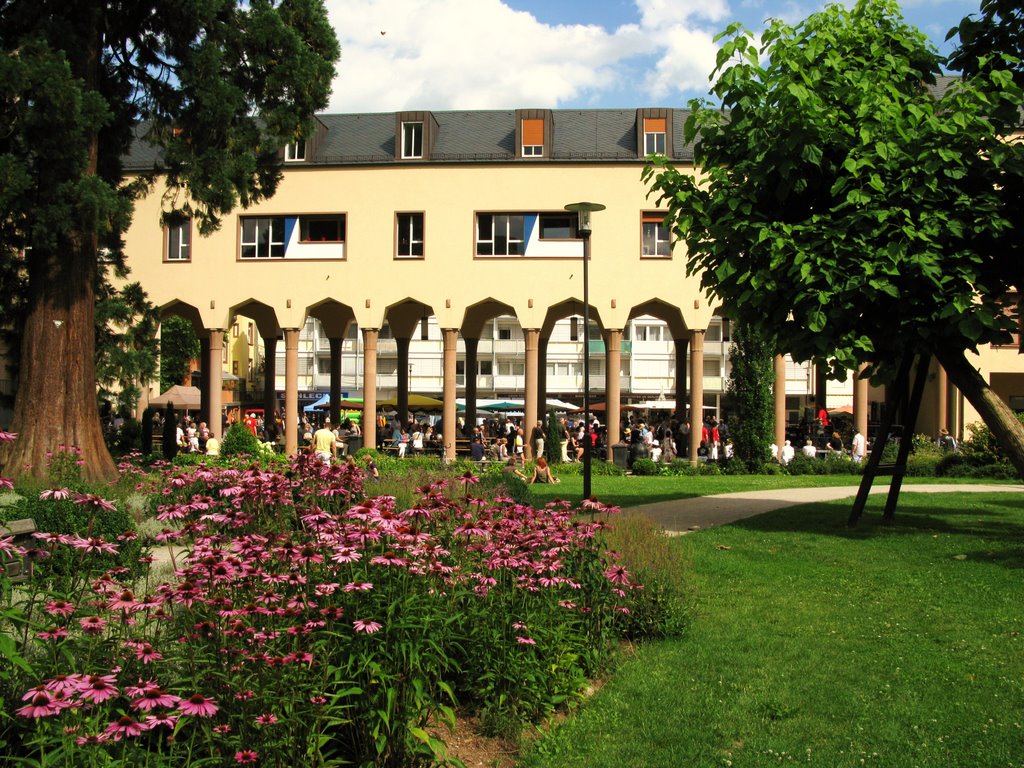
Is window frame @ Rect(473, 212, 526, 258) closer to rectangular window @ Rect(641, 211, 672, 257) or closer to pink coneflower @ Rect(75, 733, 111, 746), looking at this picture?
rectangular window @ Rect(641, 211, 672, 257)

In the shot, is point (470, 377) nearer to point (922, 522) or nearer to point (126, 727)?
point (922, 522)

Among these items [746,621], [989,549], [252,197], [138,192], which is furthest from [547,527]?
[138,192]

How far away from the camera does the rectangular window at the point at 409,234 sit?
119 ft

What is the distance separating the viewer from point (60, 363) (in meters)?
17.0

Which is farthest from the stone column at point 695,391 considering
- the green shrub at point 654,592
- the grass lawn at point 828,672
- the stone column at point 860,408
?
the green shrub at point 654,592

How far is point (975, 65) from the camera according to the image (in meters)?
13.8

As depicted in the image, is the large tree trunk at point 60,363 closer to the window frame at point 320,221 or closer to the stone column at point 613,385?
the window frame at point 320,221

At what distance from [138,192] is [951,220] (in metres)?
16.3

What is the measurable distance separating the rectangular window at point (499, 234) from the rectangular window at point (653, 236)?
4322mm

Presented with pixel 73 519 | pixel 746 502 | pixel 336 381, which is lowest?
pixel 746 502

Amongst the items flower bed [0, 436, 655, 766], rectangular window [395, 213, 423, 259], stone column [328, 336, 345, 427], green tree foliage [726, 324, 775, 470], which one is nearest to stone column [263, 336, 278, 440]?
stone column [328, 336, 345, 427]

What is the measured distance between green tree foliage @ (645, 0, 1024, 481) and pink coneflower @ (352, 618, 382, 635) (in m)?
8.41

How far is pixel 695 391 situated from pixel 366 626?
30.5m

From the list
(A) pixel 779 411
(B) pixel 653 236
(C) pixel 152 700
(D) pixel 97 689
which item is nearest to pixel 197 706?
(C) pixel 152 700
